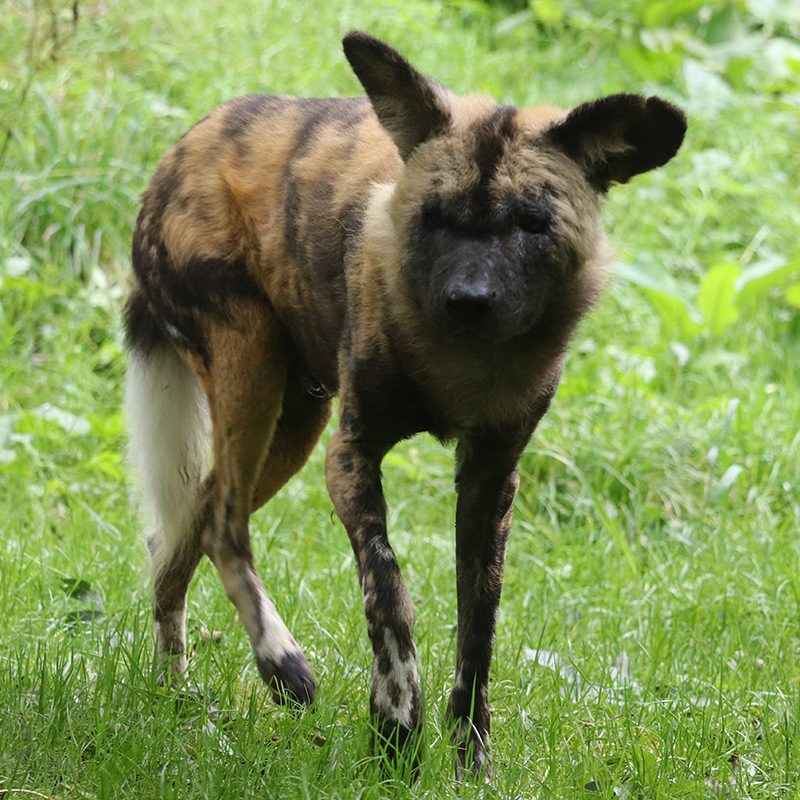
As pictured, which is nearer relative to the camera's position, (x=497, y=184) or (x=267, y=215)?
(x=497, y=184)

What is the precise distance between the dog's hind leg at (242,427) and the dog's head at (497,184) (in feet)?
2.05

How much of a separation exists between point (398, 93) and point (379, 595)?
109 cm

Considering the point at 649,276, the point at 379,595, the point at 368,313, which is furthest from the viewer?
the point at 649,276

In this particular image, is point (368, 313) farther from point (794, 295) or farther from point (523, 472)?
point (794, 295)

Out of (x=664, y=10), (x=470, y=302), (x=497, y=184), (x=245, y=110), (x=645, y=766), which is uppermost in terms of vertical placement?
(x=497, y=184)

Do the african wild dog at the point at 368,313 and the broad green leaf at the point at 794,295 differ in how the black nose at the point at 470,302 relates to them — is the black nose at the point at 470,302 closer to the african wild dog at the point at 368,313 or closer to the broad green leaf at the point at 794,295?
the african wild dog at the point at 368,313

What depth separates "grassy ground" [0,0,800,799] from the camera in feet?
9.55

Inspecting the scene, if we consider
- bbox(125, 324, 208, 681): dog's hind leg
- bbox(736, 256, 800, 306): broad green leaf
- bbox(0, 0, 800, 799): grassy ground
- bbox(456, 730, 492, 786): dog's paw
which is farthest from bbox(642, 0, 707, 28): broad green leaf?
bbox(456, 730, 492, 786): dog's paw

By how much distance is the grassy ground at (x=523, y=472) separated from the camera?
2.91m

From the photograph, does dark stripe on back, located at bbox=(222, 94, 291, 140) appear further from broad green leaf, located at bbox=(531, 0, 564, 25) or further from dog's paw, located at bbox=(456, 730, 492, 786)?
broad green leaf, located at bbox=(531, 0, 564, 25)

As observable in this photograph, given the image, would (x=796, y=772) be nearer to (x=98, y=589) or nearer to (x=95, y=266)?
(x=98, y=589)

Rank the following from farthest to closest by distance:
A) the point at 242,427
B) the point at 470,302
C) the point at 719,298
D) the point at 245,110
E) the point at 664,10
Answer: the point at 664,10
the point at 719,298
the point at 245,110
the point at 242,427
the point at 470,302

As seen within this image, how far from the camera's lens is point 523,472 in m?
5.09

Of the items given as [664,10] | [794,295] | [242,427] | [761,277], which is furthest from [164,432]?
[664,10]
